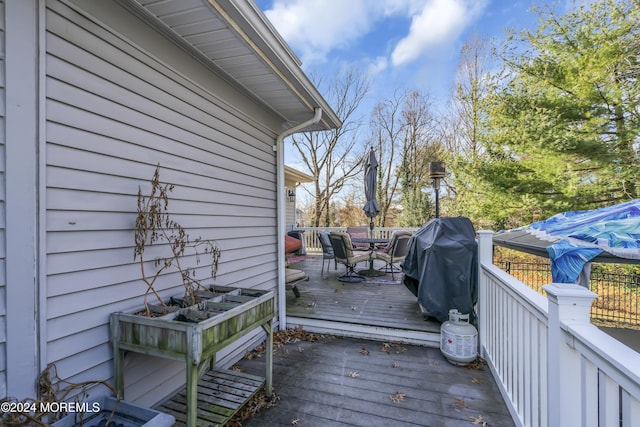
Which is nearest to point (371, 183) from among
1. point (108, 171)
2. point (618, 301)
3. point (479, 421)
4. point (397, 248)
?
point (397, 248)

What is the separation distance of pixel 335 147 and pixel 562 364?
15.0 m

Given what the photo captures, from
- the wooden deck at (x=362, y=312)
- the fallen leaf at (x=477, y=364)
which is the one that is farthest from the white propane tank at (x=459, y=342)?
the wooden deck at (x=362, y=312)

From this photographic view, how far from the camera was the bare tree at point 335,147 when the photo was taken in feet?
50.3

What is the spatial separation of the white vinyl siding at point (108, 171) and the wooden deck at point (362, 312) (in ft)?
5.10

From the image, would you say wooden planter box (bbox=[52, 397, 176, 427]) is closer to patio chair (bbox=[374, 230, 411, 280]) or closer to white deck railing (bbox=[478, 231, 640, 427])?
white deck railing (bbox=[478, 231, 640, 427])

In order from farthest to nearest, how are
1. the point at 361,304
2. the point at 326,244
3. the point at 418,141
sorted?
the point at 418,141 < the point at 326,244 < the point at 361,304

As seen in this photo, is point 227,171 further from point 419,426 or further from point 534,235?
point 534,235

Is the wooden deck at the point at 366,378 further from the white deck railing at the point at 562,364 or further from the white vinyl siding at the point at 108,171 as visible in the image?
the white vinyl siding at the point at 108,171

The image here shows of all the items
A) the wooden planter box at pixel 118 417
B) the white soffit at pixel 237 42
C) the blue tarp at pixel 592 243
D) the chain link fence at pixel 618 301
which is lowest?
the chain link fence at pixel 618 301

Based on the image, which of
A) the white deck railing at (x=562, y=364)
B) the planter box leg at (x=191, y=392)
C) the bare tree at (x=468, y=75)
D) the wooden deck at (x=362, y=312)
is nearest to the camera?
the white deck railing at (x=562, y=364)

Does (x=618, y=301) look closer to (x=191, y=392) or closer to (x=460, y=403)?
(x=460, y=403)

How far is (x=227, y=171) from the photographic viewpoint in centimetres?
291

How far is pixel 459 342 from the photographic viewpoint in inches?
110

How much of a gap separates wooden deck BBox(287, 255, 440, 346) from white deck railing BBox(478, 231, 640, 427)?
3.72 ft
